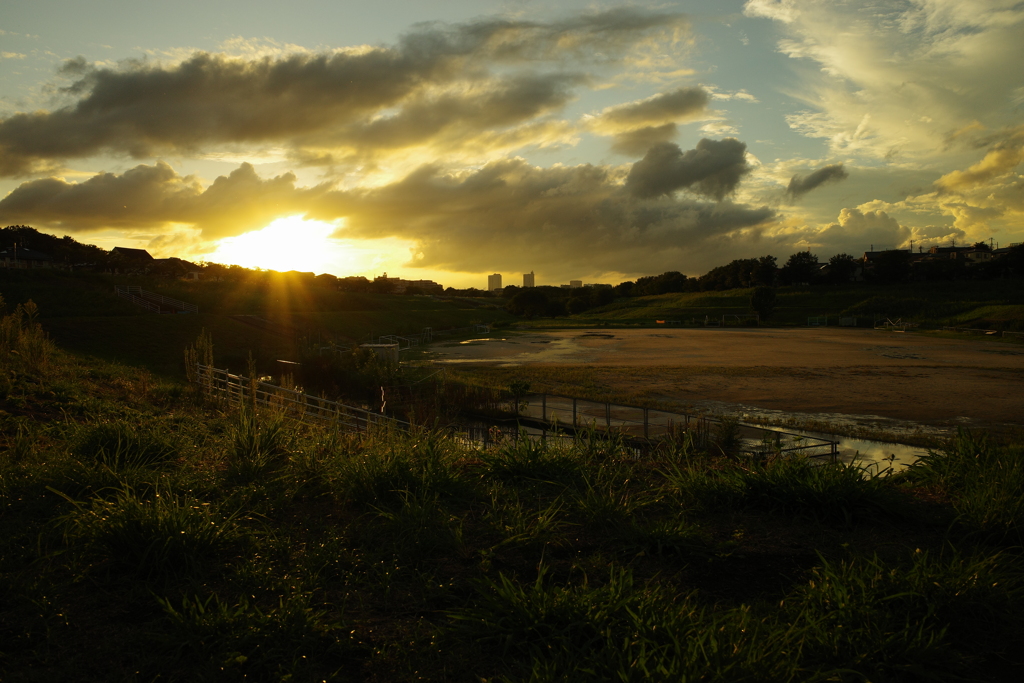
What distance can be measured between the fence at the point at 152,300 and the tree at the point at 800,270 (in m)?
134

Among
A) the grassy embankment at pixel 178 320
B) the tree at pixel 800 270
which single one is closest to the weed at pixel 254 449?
the grassy embankment at pixel 178 320

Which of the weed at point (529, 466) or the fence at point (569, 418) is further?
the fence at point (569, 418)

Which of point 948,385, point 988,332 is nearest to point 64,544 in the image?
point 948,385

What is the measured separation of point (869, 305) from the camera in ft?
346

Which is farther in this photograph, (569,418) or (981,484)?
(569,418)

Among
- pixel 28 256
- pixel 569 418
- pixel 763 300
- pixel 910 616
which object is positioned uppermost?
pixel 28 256

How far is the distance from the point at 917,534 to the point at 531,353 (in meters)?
46.8

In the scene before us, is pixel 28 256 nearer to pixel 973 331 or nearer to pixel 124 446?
pixel 124 446

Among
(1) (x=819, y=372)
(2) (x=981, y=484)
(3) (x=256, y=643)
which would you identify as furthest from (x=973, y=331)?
(3) (x=256, y=643)

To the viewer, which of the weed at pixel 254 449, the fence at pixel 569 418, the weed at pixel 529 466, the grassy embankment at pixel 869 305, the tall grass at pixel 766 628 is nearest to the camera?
the tall grass at pixel 766 628

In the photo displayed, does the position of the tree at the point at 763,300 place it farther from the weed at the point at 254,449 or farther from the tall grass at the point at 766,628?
the tall grass at the point at 766,628

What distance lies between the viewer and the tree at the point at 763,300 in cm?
10625

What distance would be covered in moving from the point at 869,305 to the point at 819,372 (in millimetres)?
83063

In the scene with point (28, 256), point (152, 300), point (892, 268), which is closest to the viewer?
point (152, 300)
